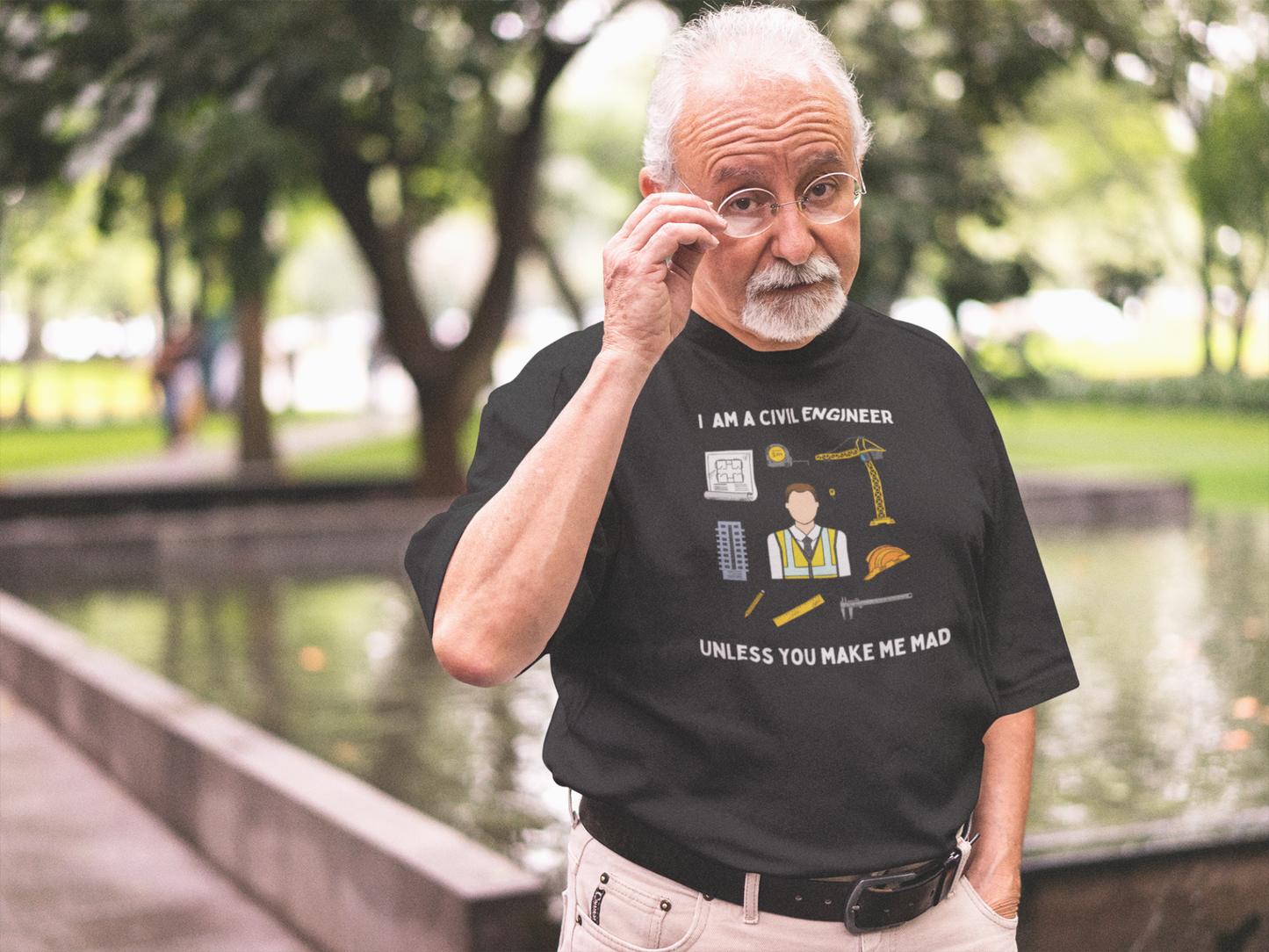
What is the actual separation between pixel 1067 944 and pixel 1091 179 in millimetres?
35083

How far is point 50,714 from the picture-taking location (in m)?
7.80

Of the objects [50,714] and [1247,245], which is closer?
[50,714]

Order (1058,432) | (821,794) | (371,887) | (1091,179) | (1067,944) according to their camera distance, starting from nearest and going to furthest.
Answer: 1. (821,794)
2. (1067,944)
3. (371,887)
4. (1058,432)
5. (1091,179)

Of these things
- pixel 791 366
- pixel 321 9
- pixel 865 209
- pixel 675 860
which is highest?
pixel 321 9

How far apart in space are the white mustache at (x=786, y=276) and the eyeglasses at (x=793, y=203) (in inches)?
2.0

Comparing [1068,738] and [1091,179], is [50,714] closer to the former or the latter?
[1068,738]

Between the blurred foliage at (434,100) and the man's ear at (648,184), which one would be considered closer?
the man's ear at (648,184)

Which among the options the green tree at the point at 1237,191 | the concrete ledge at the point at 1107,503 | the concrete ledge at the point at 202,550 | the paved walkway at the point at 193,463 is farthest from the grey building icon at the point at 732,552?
the green tree at the point at 1237,191

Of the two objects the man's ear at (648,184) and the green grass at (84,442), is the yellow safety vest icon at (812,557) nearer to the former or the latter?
the man's ear at (648,184)

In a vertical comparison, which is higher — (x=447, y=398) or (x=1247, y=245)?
→ (x=1247, y=245)

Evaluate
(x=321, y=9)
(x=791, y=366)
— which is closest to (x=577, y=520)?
(x=791, y=366)

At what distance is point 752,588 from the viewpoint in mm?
2021

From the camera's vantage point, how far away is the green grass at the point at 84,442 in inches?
1030

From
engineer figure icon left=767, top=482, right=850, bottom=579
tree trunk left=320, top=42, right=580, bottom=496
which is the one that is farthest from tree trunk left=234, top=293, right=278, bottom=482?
engineer figure icon left=767, top=482, right=850, bottom=579
